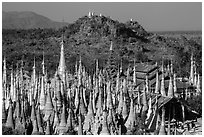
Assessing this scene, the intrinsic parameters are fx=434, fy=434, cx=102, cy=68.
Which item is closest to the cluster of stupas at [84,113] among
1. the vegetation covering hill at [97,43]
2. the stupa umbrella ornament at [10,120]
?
the stupa umbrella ornament at [10,120]

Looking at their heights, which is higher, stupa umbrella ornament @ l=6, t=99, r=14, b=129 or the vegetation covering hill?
the vegetation covering hill

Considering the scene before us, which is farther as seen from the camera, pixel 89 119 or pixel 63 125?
pixel 89 119

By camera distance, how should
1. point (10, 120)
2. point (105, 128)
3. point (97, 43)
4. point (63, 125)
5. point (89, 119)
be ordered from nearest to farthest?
point (105, 128)
point (63, 125)
point (89, 119)
point (10, 120)
point (97, 43)

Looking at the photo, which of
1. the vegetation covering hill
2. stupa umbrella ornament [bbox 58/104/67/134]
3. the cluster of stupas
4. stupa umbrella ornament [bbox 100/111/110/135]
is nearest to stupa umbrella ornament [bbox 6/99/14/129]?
the cluster of stupas

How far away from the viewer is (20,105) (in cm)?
1738

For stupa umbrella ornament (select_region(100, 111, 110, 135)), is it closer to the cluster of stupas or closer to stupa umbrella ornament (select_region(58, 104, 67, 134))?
the cluster of stupas

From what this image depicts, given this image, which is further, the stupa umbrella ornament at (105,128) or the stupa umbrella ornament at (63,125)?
the stupa umbrella ornament at (63,125)

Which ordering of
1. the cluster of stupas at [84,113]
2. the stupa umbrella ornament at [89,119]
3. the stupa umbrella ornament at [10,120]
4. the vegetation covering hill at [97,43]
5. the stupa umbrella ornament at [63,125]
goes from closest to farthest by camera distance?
1. the cluster of stupas at [84,113]
2. the stupa umbrella ornament at [63,125]
3. the stupa umbrella ornament at [89,119]
4. the stupa umbrella ornament at [10,120]
5. the vegetation covering hill at [97,43]

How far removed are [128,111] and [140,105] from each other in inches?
55.9

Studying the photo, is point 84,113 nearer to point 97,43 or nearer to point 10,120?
point 10,120

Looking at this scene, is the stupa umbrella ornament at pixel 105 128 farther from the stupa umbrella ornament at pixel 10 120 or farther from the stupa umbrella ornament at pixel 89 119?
the stupa umbrella ornament at pixel 10 120

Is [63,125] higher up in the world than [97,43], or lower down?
lower down

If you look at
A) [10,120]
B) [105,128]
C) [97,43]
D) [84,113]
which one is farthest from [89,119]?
[97,43]

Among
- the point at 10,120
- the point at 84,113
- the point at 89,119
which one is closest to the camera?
the point at 89,119
